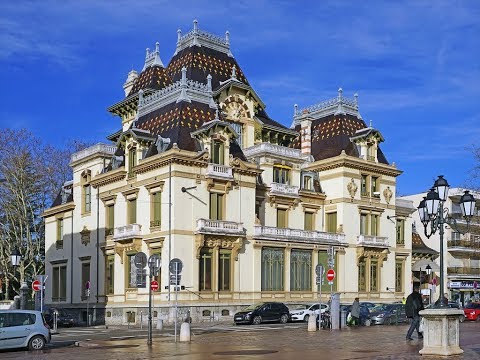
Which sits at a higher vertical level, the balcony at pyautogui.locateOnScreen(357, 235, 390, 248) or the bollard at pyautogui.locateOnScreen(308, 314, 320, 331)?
the balcony at pyautogui.locateOnScreen(357, 235, 390, 248)

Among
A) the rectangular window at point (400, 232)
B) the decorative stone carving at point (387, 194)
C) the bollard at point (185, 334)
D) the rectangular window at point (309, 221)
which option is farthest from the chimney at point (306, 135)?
the bollard at point (185, 334)

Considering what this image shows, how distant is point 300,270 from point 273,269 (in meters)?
2.82

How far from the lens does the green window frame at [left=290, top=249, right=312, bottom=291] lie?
53375 millimetres

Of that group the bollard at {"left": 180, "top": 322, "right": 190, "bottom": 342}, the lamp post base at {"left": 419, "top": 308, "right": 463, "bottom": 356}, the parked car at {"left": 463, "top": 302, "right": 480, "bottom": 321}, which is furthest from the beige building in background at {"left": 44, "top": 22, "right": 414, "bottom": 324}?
the lamp post base at {"left": 419, "top": 308, "right": 463, "bottom": 356}

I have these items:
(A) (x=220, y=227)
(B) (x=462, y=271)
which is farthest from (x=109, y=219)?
(B) (x=462, y=271)

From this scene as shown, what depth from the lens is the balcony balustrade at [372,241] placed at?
57500mm

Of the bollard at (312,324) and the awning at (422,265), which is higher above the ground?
the awning at (422,265)

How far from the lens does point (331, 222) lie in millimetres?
58031

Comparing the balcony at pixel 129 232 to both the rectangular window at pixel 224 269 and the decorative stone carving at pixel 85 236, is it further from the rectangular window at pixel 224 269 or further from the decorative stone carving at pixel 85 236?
the decorative stone carving at pixel 85 236

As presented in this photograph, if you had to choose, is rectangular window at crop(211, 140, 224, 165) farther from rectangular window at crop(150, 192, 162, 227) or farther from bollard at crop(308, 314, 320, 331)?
bollard at crop(308, 314, 320, 331)

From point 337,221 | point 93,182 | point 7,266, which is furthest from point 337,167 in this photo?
point 7,266

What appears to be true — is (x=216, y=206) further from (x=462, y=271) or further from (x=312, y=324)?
(x=462, y=271)

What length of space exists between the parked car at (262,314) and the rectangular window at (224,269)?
3.47m

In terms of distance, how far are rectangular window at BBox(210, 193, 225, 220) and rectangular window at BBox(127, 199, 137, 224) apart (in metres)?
5.56
